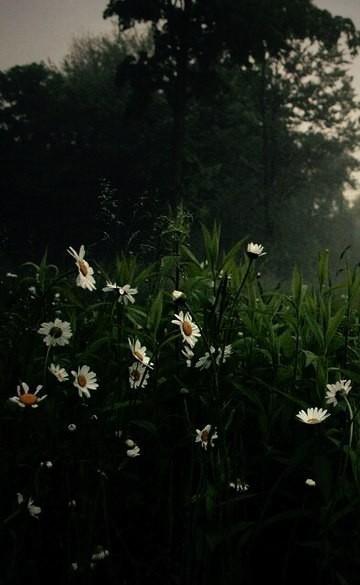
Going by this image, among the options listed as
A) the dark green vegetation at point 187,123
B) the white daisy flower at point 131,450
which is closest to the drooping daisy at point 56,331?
the white daisy flower at point 131,450

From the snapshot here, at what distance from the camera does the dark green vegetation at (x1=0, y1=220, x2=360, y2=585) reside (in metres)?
1.99

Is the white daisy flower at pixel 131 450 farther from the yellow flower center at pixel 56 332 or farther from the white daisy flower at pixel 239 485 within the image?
the yellow flower center at pixel 56 332

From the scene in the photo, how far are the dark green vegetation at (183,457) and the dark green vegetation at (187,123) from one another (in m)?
20.2

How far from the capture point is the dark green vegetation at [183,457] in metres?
1.99

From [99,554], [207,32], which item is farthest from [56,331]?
[207,32]

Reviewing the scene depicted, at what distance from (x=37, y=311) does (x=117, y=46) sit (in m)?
39.8

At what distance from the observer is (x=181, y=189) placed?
76.0 ft

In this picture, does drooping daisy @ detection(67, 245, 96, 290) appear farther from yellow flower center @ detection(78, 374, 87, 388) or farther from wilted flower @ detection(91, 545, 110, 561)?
wilted flower @ detection(91, 545, 110, 561)

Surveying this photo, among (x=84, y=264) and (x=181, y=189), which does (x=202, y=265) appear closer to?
(x=84, y=264)

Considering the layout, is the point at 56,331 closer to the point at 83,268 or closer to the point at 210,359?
the point at 83,268

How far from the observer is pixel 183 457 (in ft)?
7.81

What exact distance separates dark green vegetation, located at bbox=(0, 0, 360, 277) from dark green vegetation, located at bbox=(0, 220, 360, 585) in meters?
20.2

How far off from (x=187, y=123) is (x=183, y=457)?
2883cm

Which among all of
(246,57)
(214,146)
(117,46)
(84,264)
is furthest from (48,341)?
(117,46)
